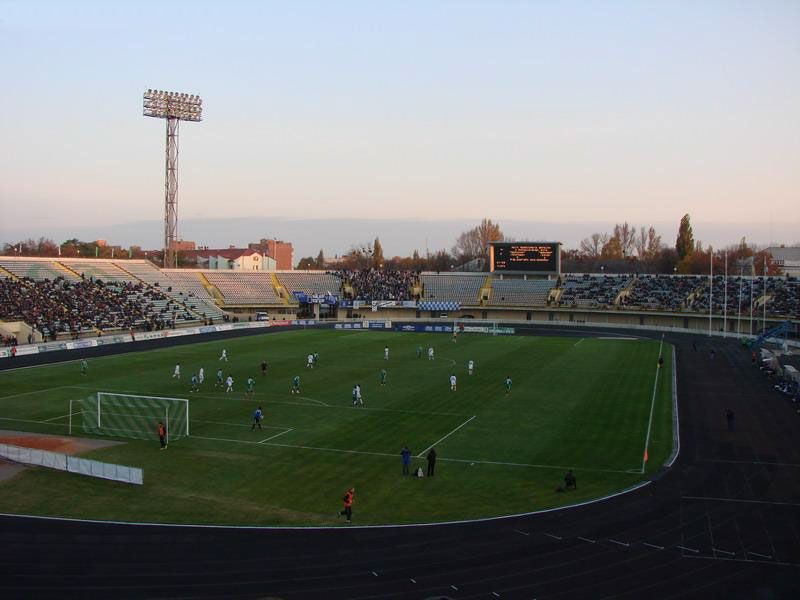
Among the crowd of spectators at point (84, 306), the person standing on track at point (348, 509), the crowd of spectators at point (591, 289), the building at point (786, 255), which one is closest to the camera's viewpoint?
the person standing on track at point (348, 509)

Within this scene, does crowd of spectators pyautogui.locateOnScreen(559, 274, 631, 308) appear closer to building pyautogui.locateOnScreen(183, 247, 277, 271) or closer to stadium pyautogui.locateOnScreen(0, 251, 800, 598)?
stadium pyautogui.locateOnScreen(0, 251, 800, 598)

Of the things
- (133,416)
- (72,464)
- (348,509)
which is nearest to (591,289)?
(133,416)

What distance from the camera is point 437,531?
20.9 meters

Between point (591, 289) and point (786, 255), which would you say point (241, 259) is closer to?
point (591, 289)

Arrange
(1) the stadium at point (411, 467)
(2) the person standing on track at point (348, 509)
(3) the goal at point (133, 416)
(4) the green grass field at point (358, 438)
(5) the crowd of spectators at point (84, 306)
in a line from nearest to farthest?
(1) the stadium at point (411, 467) < (2) the person standing on track at point (348, 509) < (4) the green grass field at point (358, 438) < (3) the goal at point (133, 416) < (5) the crowd of spectators at point (84, 306)

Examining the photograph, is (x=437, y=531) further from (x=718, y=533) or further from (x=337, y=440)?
(x=337, y=440)

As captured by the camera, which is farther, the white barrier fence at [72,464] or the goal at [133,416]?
the goal at [133,416]

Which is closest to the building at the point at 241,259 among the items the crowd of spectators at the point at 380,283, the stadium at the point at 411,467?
the crowd of spectators at the point at 380,283

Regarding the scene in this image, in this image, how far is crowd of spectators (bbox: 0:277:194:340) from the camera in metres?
68.8

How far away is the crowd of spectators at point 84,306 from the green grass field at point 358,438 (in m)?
15.7

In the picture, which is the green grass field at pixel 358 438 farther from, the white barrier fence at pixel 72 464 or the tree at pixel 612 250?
the tree at pixel 612 250

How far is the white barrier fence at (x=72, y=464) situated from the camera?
25.4 m

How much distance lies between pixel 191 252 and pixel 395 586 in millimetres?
169230

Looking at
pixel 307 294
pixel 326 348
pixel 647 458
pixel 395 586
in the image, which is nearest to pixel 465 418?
pixel 647 458
